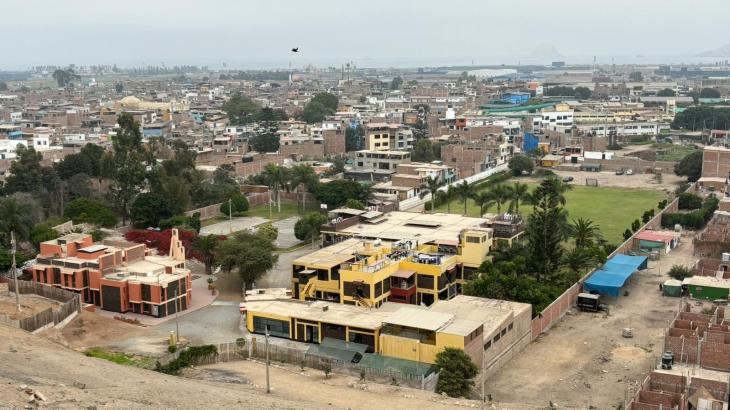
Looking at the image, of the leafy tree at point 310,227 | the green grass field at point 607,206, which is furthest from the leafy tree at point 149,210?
the green grass field at point 607,206

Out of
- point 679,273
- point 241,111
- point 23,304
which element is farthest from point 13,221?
point 241,111

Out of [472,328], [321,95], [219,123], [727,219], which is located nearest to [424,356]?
[472,328]

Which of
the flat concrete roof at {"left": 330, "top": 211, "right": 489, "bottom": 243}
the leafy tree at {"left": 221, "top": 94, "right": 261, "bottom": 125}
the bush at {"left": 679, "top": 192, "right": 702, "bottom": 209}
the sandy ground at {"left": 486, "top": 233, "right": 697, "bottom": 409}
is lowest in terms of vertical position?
the sandy ground at {"left": 486, "top": 233, "right": 697, "bottom": 409}

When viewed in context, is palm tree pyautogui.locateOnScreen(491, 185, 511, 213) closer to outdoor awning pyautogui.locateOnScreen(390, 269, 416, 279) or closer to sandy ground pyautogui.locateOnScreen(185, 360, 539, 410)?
outdoor awning pyautogui.locateOnScreen(390, 269, 416, 279)

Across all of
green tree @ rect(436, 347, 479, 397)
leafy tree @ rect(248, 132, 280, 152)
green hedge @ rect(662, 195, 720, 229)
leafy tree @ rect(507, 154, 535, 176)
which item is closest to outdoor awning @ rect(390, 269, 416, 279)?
green tree @ rect(436, 347, 479, 397)

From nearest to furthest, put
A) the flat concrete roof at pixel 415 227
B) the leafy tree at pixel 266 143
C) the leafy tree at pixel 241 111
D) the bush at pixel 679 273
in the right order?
the bush at pixel 679 273 < the flat concrete roof at pixel 415 227 < the leafy tree at pixel 266 143 < the leafy tree at pixel 241 111

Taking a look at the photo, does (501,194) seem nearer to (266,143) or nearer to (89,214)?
(89,214)

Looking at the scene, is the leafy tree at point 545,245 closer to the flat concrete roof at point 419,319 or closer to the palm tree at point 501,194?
the flat concrete roof at point 419,319
